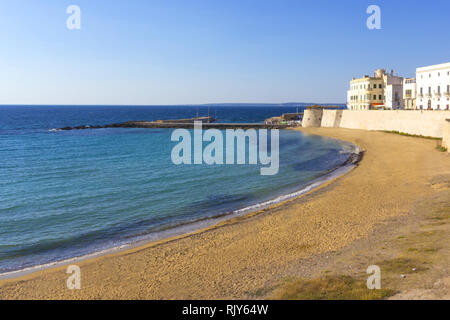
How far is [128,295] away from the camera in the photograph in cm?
1038

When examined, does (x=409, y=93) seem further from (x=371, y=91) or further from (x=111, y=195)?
(x=111, y=195)

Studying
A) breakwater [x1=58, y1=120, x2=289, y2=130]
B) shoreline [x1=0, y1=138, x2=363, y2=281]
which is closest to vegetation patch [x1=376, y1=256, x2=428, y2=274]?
shoreline [x1=0, y1=138, x2=363, y2=281]

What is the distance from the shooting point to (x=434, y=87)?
48.5 metres

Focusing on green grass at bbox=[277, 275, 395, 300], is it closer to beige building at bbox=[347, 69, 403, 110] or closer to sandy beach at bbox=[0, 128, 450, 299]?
sandy beach at bbox=[0, 128, 450, 299]

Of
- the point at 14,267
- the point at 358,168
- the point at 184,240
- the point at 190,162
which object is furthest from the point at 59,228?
the point at 358,168

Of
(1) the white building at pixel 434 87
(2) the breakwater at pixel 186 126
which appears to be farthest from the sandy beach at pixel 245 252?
(2) the breakwater at pixel 186 126

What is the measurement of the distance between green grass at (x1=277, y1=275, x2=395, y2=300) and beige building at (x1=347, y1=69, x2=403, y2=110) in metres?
60.9

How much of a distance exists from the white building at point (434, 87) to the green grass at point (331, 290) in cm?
4574

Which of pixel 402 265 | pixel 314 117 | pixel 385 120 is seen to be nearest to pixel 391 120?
pixel 385 120

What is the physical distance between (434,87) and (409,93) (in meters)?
9.10

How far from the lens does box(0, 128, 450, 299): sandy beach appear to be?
1073cm

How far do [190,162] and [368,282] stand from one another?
27.8 meters

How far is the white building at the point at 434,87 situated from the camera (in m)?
46.2
